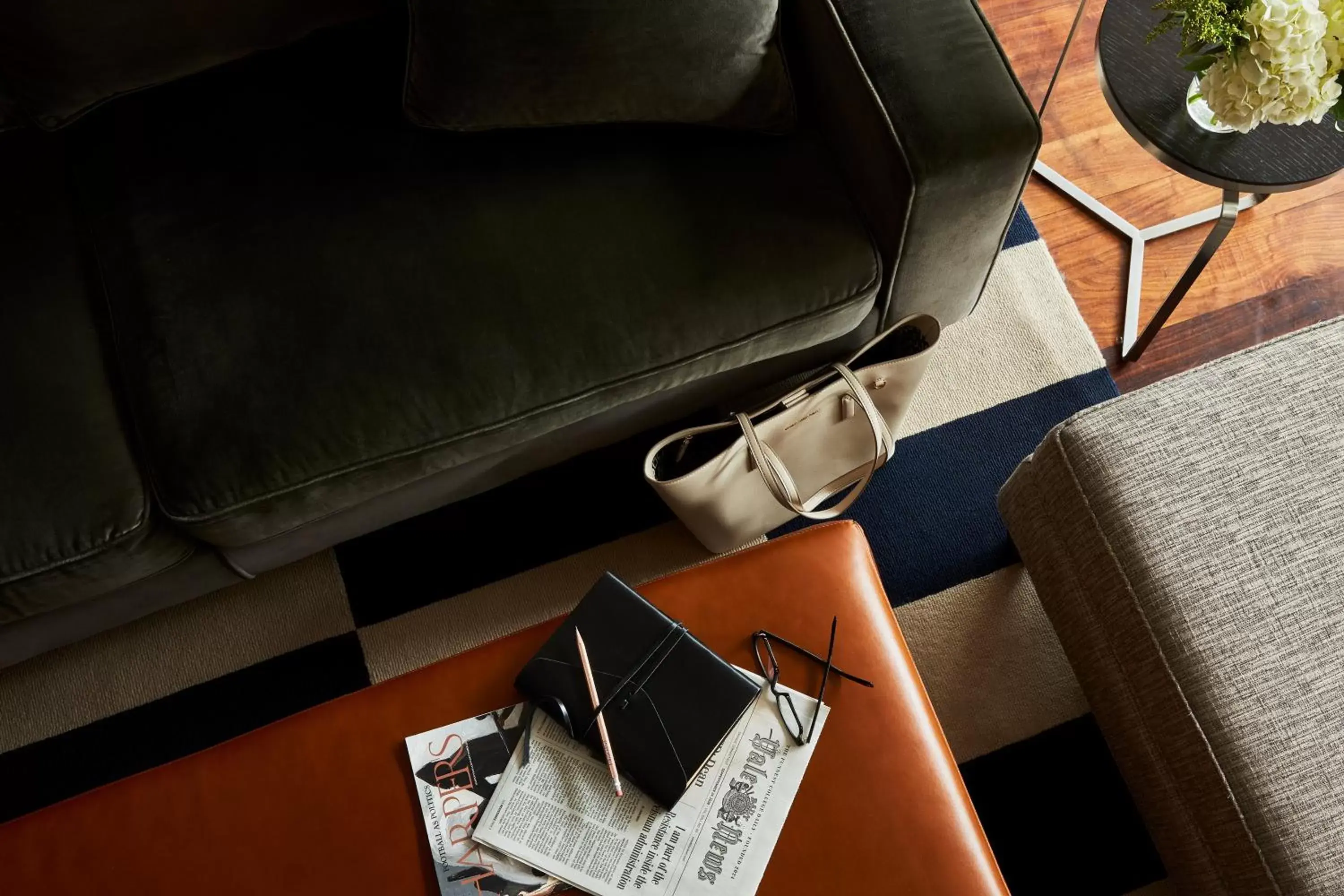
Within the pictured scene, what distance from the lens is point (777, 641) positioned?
1.04 metres

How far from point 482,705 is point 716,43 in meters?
0.77

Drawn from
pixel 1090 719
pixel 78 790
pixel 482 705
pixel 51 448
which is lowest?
pixel 1090 719

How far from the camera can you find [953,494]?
58.7 inches

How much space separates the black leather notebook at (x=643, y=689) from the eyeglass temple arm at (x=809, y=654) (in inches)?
2.0

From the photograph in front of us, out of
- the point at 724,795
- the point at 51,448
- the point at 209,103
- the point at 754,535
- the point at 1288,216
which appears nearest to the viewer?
the point at 724,795

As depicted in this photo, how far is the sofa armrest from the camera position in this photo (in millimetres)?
1095

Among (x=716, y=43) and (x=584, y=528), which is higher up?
(x=716, y=43)

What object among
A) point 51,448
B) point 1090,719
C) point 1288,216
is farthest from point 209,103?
point 1288,216

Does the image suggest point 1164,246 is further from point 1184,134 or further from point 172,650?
A: point 172,650

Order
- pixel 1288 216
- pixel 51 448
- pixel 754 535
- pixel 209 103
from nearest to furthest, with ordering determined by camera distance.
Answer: pixel 51 448 → pixel 209 103 → pixel 754 535 → pixel 1288 216

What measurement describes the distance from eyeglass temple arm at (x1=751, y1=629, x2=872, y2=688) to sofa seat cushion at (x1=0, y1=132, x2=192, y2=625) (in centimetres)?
70

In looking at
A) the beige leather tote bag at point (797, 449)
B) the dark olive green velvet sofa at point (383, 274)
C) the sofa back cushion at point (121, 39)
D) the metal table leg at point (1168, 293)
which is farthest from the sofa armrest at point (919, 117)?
the sofa back cushion at point (121, 39)

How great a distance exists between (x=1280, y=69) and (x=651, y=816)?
3.31ft

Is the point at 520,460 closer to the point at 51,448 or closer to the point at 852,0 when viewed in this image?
the point at 51,448
